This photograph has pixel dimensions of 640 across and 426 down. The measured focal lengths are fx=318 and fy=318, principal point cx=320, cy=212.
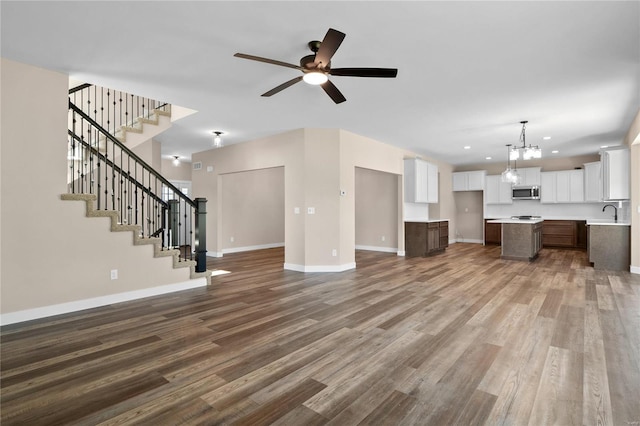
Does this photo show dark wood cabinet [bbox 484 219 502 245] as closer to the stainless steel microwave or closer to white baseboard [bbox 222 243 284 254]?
the stainless steel microwave

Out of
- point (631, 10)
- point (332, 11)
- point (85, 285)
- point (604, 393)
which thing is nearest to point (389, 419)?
point (604, 393)

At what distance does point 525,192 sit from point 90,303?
35.8 ft

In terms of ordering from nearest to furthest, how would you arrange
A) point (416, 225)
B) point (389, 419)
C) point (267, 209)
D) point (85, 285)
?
point (389, 419), point (85, 285), point (416, 225), point (267, 209)

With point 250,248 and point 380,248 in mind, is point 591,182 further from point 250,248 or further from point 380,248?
point 250,248

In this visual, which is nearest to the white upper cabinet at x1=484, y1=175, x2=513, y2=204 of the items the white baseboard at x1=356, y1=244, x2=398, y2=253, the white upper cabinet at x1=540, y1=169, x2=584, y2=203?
the white upper cabinet at x1=540, y1=169, x2=584, y2=203

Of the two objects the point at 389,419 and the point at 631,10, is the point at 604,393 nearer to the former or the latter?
the point at 389,419

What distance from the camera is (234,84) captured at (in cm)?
399

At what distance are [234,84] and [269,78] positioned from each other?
0.51 m

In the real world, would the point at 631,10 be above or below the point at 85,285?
above

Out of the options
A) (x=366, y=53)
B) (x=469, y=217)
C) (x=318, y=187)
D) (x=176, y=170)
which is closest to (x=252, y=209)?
(x=176, y=170)

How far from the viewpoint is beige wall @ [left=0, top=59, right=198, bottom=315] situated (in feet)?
10.8

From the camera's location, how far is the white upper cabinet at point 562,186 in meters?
8.98

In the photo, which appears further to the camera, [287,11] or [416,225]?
[416,225]

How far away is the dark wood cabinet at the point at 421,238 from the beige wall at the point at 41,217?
6174 mm
